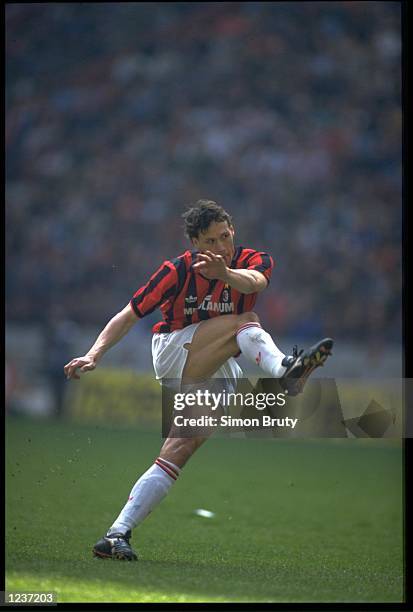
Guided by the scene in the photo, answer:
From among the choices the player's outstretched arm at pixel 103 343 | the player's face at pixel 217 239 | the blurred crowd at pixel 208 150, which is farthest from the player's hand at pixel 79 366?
the blurred crowd at pixel 208 150

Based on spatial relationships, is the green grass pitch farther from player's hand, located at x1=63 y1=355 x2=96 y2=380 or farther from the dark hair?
the dark hair

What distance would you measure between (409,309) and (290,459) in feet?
18.3

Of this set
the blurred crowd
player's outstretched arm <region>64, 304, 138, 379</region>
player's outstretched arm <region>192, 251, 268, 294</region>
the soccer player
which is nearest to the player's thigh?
the soccer player

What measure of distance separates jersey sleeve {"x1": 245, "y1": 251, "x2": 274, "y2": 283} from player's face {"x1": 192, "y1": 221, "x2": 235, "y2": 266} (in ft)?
0.35

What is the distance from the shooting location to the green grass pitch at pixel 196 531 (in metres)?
3.25

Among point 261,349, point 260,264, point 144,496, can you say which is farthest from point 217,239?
point 144,496

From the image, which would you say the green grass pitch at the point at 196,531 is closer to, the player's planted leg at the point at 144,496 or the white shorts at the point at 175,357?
the player's planted leg at the point at 144,496

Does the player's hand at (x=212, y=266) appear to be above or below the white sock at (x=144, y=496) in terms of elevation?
above

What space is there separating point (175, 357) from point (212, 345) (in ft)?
0.58

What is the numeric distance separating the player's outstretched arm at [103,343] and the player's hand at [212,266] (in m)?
0.41

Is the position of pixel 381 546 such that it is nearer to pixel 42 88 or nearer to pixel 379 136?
pixel 379 136

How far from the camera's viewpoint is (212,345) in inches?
153

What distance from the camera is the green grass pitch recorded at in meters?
3.25

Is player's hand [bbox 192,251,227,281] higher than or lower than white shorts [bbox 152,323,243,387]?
higher
